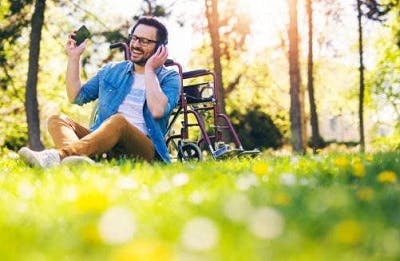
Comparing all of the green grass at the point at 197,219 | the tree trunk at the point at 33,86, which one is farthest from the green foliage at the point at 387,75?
the green grass at the point at 197,219

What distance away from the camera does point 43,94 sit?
2808cm

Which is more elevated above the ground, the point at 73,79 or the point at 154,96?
the point at 73,79

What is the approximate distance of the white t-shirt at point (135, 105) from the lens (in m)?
5.91

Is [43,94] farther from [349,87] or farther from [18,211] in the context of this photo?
[18,211]

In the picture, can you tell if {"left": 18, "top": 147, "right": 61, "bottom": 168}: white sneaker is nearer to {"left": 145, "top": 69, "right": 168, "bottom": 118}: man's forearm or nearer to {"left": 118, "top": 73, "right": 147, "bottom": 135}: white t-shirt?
{"left": 145, "top": 69, "right": 168, "bottom": 118}: man's forearm

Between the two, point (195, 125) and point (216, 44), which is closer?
point (195, 125)

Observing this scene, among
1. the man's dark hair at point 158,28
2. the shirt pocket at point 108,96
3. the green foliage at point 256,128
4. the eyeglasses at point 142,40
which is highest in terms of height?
the man's dark hair at point 158,28

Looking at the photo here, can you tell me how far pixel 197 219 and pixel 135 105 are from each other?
13.2ft

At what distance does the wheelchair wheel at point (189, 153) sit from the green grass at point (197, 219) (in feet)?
11.6

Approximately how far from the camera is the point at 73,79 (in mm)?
6051

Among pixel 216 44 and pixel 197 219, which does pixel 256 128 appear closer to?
pixel 216 44

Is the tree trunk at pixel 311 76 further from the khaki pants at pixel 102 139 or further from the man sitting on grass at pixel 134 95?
the khaki pants at pixel 102 139

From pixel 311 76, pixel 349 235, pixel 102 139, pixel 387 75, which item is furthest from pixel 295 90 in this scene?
pixel 387 75

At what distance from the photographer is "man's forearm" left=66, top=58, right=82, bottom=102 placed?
5945mm
